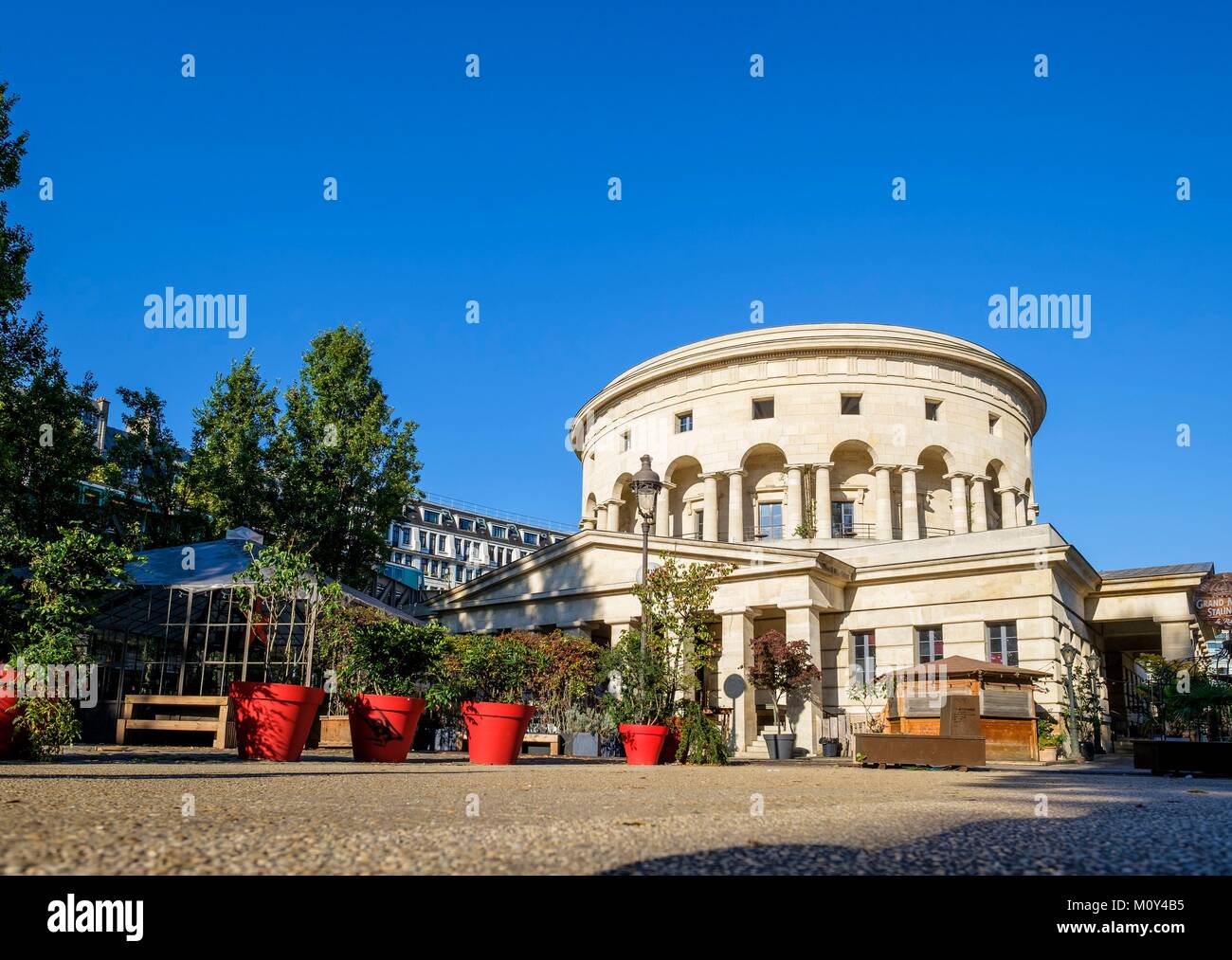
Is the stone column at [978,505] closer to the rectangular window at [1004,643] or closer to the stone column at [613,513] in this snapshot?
the rectangular window at [1004,643]

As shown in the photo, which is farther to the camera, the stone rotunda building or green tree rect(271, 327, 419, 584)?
green tree rect(271, 327, 419, 584)

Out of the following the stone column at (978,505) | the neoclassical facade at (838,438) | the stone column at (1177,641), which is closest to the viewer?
the stone column at (1177,641)

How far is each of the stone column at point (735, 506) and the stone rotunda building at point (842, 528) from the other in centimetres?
11

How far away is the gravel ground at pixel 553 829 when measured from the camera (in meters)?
Result: 3.77

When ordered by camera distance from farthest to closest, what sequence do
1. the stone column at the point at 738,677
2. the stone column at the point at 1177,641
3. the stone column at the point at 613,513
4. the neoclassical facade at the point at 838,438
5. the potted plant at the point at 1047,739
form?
the stone column at the point at 613,513 → the neoclassical facade at the point at 838,438 → the stone column at the point at 1177,641 → the stone column at the point at 738,677 → the potted plant at the point at 1047,739

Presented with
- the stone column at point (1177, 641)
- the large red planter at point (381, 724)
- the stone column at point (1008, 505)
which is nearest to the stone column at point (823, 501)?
the stone column at point (1008, 505)

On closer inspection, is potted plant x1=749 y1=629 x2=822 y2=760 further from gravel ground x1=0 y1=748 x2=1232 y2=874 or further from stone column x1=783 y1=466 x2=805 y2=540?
gravel ground x1=0 y1=748 x2=1232 y2=874

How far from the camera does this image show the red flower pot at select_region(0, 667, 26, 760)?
10.5 meters

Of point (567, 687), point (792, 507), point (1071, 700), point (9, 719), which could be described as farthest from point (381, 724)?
point (792, 507)

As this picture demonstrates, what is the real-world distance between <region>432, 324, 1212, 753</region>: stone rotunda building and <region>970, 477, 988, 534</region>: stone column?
0.10m

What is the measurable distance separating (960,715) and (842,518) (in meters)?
19.1

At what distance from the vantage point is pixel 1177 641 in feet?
98.3

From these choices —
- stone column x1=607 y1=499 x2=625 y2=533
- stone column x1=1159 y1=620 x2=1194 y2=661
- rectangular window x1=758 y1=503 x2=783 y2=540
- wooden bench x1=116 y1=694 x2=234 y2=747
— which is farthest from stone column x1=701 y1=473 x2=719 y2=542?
wooden bench x1=116 y1=694 x2=234 y2=747
